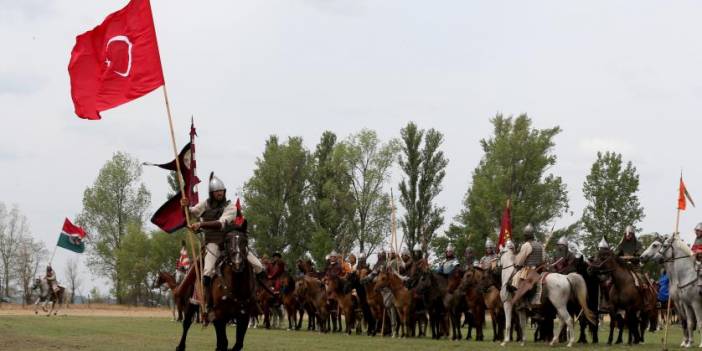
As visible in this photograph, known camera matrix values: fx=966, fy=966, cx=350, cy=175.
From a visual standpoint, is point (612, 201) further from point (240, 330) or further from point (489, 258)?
point (240, 330)

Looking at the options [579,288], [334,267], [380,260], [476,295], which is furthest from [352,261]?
[579,288]

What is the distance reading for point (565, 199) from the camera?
71438mm

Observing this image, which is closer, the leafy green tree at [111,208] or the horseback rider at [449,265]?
the horseback rider at [449,265]

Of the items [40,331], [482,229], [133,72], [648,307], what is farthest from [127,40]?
[482,229]

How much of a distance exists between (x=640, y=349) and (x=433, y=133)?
53.0 meters

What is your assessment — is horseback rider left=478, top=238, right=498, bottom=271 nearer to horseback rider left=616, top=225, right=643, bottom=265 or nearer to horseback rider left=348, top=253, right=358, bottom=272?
horseback rider left=616, top=225, right=643, bottom=265

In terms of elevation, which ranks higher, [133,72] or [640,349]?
[133,72]

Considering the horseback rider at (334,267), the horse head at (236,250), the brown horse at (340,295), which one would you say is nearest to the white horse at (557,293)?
the brown horse at (340,295)

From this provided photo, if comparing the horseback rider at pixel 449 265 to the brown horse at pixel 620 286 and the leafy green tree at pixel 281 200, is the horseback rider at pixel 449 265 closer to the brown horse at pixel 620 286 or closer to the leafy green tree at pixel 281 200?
the brown horse at pixel 620 286

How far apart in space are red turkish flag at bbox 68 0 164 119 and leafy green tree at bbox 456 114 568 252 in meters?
52.0

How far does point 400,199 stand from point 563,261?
155 ft

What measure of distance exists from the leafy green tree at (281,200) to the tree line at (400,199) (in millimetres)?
81

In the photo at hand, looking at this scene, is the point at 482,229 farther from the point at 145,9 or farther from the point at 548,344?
the point at 145,9

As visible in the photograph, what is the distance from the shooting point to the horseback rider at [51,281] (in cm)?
4815
